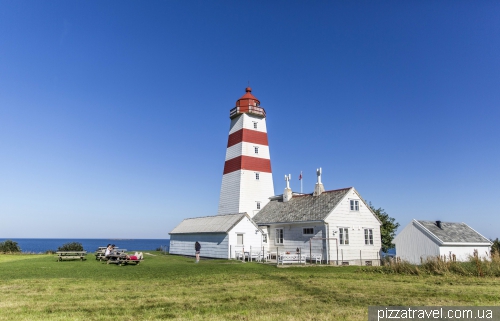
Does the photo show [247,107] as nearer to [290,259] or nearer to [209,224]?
[209,224]

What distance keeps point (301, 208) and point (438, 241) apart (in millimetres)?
10258

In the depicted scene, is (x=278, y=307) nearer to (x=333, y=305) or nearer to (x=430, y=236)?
(x=333, y=305)

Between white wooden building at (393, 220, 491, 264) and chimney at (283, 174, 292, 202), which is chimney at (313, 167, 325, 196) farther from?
white wooden building at (393, 220, 491, 264)

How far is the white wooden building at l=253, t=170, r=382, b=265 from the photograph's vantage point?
26031 mm

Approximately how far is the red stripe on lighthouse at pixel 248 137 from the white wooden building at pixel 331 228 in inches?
333

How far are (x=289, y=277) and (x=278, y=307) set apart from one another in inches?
270

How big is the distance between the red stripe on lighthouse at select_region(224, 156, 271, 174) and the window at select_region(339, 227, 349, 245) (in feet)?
38.4

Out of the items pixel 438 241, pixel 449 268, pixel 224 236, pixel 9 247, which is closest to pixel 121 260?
pixel 224 236

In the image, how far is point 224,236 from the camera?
28.8 metres

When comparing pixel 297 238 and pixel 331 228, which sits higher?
pixel 331 228

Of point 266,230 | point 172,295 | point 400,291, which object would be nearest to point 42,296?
point 172,295

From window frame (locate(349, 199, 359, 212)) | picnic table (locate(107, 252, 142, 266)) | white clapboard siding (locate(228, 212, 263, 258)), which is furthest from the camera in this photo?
white clapboard siding (locate(228, 212, 263, 258))

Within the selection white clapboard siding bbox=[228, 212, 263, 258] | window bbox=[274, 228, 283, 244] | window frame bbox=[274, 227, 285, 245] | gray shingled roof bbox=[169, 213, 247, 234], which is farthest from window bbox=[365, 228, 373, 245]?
gray shingled roof bbox=[169, 213, 247, 234]

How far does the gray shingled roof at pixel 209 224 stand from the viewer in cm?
2940
